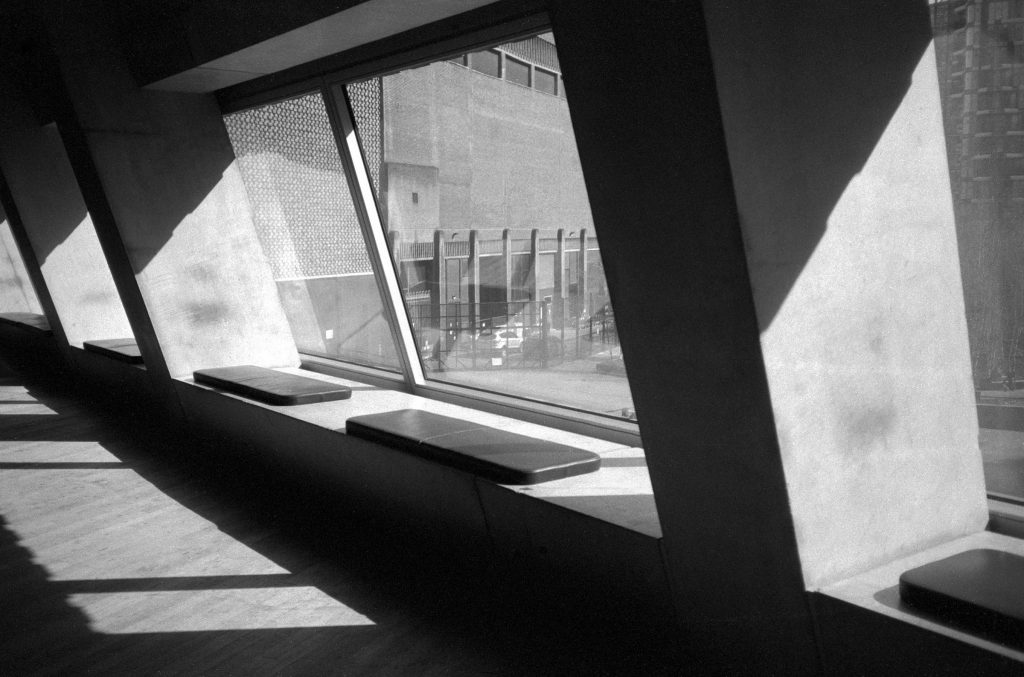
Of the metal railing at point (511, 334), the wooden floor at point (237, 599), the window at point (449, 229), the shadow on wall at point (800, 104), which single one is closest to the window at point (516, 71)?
the window at point (449, 229)

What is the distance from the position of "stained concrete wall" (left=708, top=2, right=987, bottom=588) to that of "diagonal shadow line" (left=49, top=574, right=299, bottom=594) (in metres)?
2.35

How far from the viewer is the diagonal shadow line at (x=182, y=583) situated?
12.6 ft

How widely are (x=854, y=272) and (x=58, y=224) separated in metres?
7.73

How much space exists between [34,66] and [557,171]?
13.2 ft

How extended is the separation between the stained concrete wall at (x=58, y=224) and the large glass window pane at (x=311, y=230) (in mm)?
2771

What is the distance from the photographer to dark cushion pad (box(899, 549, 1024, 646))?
6.76ft

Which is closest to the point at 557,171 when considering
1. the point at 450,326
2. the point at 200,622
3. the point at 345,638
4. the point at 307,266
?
the point at 450,326

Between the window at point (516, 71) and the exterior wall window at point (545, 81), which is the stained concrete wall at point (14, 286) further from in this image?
the exterior wall window at point (545, 81)

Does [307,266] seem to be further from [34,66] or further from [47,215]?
[47,215]

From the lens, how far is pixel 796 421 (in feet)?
7.77

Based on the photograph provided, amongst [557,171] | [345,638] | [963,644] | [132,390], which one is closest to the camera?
[963,644]

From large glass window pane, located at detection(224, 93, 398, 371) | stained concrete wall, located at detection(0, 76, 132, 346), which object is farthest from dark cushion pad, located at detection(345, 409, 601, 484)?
stained concrete wall, located at detection(0, 76, 132, 346)

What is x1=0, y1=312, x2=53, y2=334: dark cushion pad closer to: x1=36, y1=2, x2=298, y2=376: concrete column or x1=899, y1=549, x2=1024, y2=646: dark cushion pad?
x1=36, y1=2, x2=298, y2=376: concrete column

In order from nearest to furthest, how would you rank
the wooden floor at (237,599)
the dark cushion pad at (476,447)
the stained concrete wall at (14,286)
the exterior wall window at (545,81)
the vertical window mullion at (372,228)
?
the wooden floor at (237,599) < the dark cushion pad at (476,447) < the exterior wall window at (545,81) < the vertical window mullion at (372,228) < the stained concrete wall at (14,286)
